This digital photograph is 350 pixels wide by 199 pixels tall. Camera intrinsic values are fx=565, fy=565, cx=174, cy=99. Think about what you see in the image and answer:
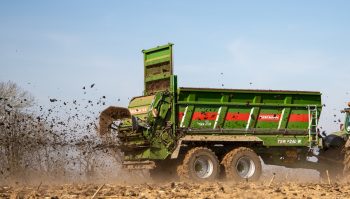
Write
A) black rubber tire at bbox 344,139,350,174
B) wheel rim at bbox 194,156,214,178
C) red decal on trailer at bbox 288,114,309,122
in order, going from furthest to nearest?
1. red decal on trailer at bbox 288,114,309,122
2. black rubber tire at bbox 344,139,350,174
3. wheel rim at bbox 194,156,214,178

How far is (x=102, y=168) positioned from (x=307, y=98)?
6919mm

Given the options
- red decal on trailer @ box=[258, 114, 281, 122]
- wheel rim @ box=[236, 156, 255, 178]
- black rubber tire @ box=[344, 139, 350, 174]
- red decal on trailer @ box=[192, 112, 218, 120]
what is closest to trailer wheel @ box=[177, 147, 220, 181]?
wheel rim @ box=[236, 156, 255, 178]

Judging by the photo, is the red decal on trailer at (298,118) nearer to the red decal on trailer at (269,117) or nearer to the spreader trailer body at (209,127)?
the spreader trailer body at (209,127)

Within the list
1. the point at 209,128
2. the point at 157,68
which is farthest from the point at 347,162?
the point at 157,68

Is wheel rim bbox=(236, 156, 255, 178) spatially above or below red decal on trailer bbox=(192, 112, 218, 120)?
below

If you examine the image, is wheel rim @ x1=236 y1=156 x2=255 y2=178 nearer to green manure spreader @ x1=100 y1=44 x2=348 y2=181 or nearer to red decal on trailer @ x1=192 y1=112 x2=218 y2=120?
green manure spreader @ x1=100 y1=44 x2=348 y2=181

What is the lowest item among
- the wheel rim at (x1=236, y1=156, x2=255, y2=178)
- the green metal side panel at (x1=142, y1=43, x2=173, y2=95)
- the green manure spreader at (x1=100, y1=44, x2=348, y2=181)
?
the wheel rim at (x1=236, y1=156, x2=255, y2=178)

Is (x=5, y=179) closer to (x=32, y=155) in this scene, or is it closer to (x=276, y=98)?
(x=32, y=155)

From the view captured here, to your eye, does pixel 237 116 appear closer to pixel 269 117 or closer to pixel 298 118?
pixel 269 117

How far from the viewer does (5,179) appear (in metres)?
17.8

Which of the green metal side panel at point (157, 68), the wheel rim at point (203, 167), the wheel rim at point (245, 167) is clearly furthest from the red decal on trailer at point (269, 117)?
the green metal side panel at point (157, 68)

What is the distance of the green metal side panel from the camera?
51.1 ft

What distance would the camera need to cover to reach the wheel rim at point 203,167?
1469 cm

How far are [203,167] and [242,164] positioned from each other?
1.18m
